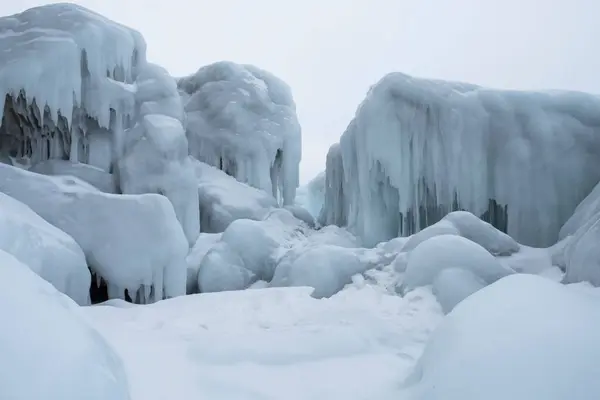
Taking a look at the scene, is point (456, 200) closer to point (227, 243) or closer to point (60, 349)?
point (227, 243)

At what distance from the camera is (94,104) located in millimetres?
10641

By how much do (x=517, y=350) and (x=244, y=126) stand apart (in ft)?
50.2

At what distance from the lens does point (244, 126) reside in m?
16.3

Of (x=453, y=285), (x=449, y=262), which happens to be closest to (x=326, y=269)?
(x=449, y=262)

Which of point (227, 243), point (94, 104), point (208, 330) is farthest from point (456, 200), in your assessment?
point (94, 104)

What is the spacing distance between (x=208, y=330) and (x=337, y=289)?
3921 mm

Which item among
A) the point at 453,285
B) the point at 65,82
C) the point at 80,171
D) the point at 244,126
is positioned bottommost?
the point at 80,171

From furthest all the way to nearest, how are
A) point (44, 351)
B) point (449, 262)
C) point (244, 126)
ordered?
point (244, 126) → point (449, 262) → point (44, 351)

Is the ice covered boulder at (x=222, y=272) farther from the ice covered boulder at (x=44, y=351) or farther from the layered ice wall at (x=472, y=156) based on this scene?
the ice covered boulder at (x=44, y=351)

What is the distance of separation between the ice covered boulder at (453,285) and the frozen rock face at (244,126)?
1159cm

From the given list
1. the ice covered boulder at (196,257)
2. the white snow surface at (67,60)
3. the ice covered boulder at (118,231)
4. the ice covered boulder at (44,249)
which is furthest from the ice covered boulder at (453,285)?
the white snow surface at (67,60)

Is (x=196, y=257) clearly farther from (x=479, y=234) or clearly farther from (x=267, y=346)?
(x=267, y=346)

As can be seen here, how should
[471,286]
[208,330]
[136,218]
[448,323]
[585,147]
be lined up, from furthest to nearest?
1. [585,147]
2. [136,218]
3. [471,286]
4. [208,330]
5. [448,323]

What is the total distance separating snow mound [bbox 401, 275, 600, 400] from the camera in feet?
4.83
